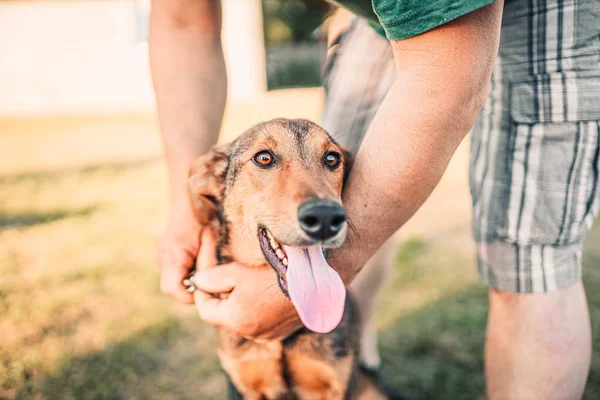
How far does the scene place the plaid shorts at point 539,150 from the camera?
195 centimetres

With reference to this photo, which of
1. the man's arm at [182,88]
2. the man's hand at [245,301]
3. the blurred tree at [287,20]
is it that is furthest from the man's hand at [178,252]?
the blurred tree at [287,20]

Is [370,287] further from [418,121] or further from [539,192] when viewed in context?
[418,121]

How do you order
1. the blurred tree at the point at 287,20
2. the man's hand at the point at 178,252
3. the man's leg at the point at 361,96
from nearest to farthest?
the man's hand at the point at 178,252
the man's leg at the point at 361,96
the blurred tree at the point at 287,20

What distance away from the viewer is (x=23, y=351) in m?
3.66

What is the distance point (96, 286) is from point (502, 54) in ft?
14.1

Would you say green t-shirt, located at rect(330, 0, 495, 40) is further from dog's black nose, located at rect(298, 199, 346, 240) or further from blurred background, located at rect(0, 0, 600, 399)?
blurred background, located at rect(0, 0, 600, 399)

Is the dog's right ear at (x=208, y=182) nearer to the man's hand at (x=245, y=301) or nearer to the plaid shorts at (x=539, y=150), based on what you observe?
the man's hand at (x=245, y=301)

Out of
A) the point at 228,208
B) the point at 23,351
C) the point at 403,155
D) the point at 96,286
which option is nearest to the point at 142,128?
the point at 96,286

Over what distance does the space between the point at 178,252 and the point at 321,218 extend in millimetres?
953

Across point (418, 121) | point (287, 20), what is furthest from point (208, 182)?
point (287, 20)

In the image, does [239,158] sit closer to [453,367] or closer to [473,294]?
[453,367]

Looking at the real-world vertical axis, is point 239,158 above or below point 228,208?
above

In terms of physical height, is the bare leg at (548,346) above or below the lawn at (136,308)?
above

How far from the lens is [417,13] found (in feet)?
5.22
